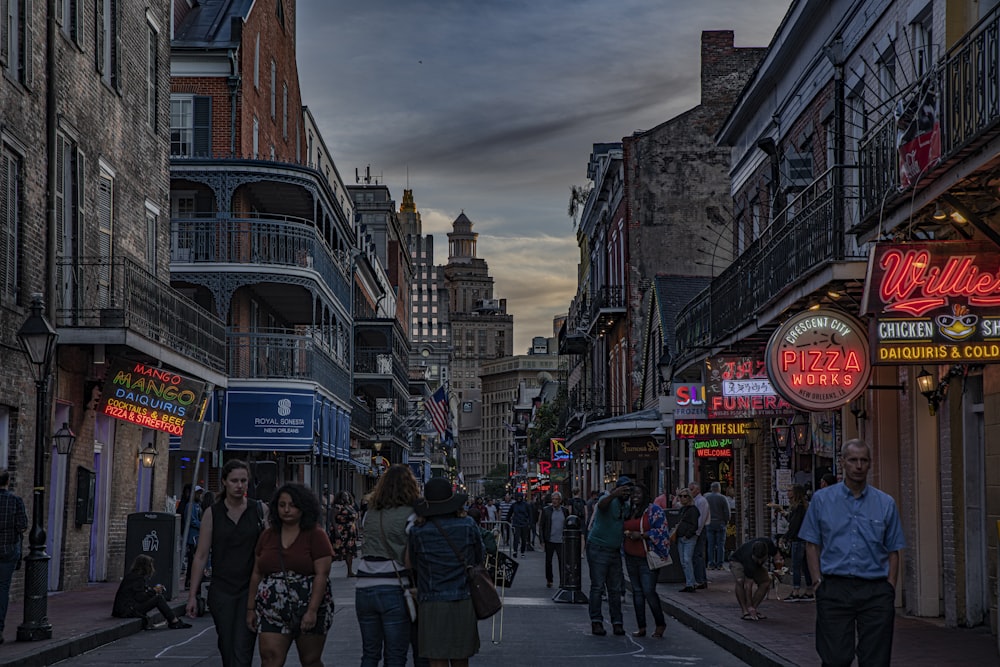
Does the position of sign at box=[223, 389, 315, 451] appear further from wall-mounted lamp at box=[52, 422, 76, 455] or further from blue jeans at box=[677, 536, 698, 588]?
wall-mounted lamp at box=[52, 422, 76, 455]

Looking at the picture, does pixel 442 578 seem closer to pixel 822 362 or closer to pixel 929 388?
pixel 822 362

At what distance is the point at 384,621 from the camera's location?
940cm

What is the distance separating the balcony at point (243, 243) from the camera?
111 feet

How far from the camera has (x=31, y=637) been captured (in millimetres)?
13945

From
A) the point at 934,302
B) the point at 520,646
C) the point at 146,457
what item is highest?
the point at 934,302

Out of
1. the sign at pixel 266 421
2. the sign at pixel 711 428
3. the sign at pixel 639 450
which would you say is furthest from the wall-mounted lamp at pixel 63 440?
the sign at pixel 639 450

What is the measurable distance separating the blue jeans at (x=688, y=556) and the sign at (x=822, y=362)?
23.7ft

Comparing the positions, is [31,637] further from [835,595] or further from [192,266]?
[192,266]

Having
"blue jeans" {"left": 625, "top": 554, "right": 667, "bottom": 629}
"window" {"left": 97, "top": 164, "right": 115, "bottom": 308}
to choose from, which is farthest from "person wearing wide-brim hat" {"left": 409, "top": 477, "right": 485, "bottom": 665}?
"window" {"left": 97, "top": 164, "right": 115, "bottom": 308}

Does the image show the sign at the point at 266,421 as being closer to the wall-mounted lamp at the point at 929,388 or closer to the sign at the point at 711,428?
the sign at the point at 711,428

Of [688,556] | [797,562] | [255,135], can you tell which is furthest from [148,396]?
[255,135]

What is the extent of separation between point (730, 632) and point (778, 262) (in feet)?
19.3

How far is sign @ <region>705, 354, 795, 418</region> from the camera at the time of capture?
22.3 metres

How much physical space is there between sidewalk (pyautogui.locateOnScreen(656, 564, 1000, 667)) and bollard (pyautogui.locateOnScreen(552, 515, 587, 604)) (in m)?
1.46
